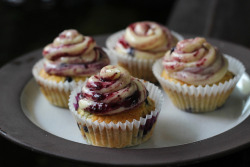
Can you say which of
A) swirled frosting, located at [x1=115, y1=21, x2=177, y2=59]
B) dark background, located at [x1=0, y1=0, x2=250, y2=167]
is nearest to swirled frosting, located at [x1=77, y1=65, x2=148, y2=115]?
swirled frosting, located at [x1=115, y1=21, x2=177, y2=59]

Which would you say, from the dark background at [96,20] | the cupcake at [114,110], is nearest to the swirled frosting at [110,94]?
the cupcake at [114,110]

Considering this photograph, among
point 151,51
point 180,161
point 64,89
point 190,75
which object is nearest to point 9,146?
point 64,89

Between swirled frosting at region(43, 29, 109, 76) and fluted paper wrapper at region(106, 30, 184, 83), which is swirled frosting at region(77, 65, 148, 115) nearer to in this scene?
swirled frosting at region(43, 29, 109, 76)

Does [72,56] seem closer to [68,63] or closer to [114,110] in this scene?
[68,63]

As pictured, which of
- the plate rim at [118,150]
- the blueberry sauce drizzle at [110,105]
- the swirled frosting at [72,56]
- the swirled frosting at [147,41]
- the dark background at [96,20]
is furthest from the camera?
the dark background at [96,20]

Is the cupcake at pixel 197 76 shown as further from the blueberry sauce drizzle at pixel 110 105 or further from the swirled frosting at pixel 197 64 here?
the blueberry sauce drizzle at pixel 110 105

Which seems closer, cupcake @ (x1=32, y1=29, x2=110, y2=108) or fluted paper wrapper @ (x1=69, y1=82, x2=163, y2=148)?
fluted paper wrapper @ (x1=69, y1=82, x2=163, y2=148)

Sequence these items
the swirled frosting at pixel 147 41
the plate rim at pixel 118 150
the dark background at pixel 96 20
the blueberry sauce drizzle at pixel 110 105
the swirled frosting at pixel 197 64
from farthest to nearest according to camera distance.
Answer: the dark background at pixel 96 20, the swirled frosting at pixel 147 41, the swirled frosting at pixel 197 64, the blueberry sauce drizzle at pixel 110 105, the plate rim at pixel 118 150

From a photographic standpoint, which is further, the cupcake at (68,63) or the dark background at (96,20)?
the dark background at (96,20)
